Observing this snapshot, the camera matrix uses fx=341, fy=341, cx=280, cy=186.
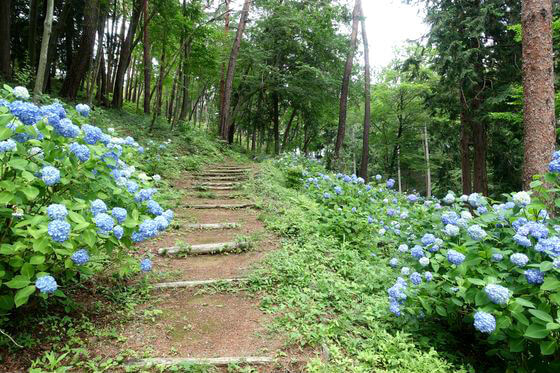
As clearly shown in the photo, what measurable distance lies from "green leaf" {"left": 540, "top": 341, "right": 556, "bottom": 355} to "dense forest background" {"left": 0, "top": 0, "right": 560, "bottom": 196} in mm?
6423

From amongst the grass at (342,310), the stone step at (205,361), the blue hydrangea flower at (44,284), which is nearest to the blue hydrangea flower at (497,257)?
the grass at (342,310)

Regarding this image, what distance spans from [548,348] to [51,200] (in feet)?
10.5

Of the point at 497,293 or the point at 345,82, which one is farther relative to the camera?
the point at 345,82

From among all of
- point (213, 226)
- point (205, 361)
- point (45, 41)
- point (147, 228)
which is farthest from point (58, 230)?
point (45, 41)

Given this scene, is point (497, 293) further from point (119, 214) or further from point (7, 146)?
point (7, 146)

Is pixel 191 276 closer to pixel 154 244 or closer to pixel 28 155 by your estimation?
pixel 154 244

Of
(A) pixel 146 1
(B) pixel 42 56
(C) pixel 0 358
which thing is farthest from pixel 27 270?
(A) pixel 146 1

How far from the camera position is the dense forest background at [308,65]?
9.59 metres

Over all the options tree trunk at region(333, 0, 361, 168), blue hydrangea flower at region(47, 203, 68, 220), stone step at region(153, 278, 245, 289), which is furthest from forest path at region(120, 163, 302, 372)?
tree trunk at region(333, 0, 361, 168)

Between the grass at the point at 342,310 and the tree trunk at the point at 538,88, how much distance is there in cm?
262

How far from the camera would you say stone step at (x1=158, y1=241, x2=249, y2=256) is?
4135 millimetres

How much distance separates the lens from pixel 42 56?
200 inches

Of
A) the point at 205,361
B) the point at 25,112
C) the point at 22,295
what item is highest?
the point at 25,112

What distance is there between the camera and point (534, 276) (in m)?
2.11
